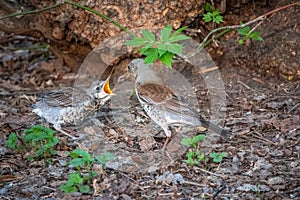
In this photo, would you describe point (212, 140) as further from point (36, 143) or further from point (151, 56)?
point (36, 143)

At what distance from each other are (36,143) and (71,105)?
3.63ft

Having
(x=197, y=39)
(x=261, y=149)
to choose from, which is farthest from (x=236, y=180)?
(x=197, y=39)

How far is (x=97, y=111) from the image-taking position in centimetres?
754

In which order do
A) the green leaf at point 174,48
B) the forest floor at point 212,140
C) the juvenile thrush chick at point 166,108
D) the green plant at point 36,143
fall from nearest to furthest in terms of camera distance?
the forest floor at point 212,140
the green leaf at point 174,48
the green plant at point 36,143
the juvenile thrush chick at point 166,108

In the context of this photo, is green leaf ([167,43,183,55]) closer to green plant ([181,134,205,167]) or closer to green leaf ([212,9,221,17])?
green plant ([181,134,205,167])

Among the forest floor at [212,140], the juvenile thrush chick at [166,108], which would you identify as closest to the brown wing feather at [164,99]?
the juvenile thrush chick at [166,108]

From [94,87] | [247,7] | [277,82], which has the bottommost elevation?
[94,87]

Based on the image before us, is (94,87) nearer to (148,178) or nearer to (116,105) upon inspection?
(116,105)

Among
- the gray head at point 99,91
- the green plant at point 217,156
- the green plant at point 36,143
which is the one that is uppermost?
the green plant at point 217,156

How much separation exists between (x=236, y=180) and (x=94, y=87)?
257 centimetres

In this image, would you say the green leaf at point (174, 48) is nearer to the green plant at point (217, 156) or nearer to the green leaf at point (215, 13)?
the green plant at point (217, 156)

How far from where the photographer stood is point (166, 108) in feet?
22.2

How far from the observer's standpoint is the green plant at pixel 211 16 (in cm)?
762

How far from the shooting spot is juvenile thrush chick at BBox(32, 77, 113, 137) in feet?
23.6
